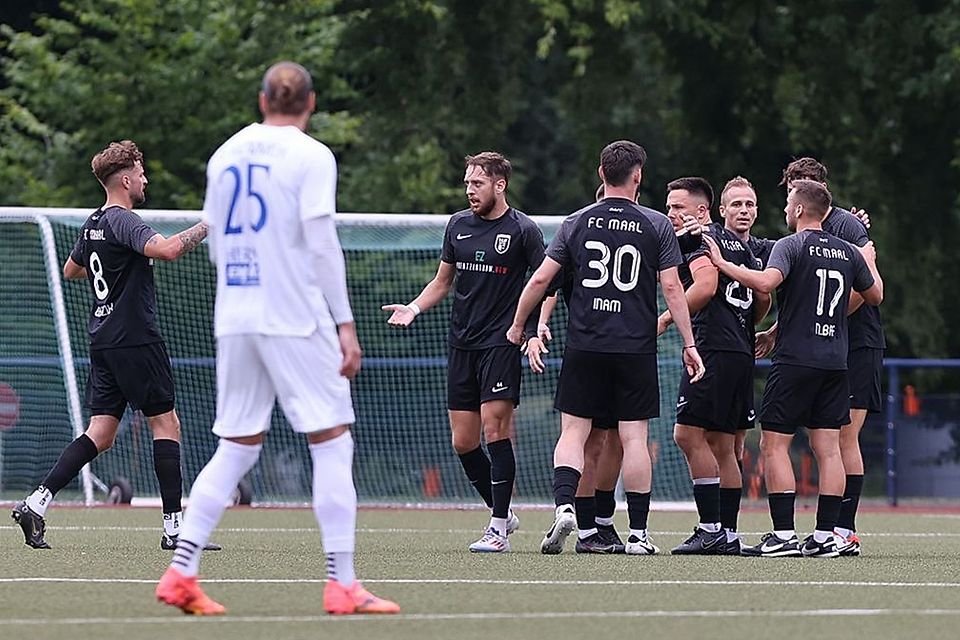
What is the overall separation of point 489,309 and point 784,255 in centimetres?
172

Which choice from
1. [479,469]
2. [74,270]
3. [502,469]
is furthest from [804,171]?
[74,270]

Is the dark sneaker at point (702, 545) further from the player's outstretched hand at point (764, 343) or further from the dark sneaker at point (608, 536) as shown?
the player's outstretched hand at point (764, 343)

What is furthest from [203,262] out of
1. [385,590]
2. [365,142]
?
[385,590]

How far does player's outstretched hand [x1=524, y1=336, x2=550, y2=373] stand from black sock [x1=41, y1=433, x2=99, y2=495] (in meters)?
2.55

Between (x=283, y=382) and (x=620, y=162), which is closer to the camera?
(x=283, y=382)

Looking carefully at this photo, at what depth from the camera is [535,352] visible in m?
10.1

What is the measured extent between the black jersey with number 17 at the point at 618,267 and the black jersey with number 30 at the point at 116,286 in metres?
2.32

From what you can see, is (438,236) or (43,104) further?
(43,104)

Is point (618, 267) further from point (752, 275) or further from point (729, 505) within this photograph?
point (729, 505)

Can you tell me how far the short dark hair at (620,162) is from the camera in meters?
9.94

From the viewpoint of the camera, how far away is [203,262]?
19828 mm

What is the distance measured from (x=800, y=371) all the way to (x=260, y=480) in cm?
1030

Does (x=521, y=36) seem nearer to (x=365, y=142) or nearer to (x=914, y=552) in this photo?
(x=365, y=142)

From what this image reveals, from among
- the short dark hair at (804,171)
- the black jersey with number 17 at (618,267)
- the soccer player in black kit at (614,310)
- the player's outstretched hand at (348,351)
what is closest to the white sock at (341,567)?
the player's outstretched hand at (348,351)
